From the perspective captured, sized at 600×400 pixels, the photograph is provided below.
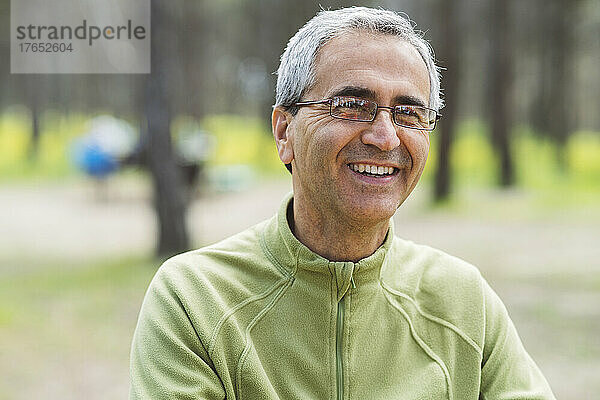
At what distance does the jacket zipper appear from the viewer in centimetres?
206

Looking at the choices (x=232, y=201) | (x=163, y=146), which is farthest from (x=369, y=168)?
(x=232, y=201)

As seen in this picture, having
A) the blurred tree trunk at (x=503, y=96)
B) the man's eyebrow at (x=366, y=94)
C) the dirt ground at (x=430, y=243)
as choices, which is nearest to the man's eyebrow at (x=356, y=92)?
the man's eyebrow at (x=366, y=94)

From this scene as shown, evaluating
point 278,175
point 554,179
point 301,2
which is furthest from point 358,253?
point 301,2

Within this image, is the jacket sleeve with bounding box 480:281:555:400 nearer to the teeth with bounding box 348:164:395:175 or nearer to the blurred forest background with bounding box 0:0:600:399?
the teeth with bounding box 348:164:395:175

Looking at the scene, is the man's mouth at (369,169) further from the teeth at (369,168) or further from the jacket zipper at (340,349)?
the jacket zipper at (340,349)

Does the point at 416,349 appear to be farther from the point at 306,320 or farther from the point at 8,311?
the point at 8,311

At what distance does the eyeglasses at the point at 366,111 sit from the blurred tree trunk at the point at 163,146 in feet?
25.8

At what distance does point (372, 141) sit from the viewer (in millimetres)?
1991

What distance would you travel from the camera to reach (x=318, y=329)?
6.85 feet

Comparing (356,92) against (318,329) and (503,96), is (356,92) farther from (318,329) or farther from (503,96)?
(503,96)

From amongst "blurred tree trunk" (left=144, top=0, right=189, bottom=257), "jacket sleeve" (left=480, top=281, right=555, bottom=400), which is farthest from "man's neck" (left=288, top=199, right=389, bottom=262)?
"blurred tree trunk" (left=144, top=0, right=189, bottom=257)

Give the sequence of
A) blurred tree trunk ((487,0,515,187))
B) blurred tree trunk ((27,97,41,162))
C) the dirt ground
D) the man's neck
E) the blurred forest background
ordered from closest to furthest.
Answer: the man's neck < the dirt ground < the blurred forest background < blurred tree trunk ((487,0,515,187)) < blurred tree trunk ((27,97,41,162))

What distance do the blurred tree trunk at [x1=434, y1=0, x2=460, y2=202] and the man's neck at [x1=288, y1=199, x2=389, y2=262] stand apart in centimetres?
1285

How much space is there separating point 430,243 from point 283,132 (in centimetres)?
892
